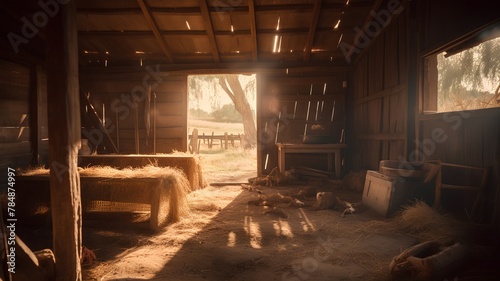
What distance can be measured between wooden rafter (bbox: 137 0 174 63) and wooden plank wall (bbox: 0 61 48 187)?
3496mm

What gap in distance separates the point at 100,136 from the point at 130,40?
3.26 meters

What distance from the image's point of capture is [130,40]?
28.6 ft

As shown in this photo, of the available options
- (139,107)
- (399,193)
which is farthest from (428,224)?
(139,107)

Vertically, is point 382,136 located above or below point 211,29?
below

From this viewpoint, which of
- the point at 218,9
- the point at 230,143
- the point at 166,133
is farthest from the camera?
the point at 230,143

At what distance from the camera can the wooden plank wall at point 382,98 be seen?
243 inches

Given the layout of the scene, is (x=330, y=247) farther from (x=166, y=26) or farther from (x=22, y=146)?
(x=22, y=146)

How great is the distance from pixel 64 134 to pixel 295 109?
8014 millimetres

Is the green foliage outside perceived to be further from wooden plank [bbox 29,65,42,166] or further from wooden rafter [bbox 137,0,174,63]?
wooden plank [bbox 29,65,42,166]

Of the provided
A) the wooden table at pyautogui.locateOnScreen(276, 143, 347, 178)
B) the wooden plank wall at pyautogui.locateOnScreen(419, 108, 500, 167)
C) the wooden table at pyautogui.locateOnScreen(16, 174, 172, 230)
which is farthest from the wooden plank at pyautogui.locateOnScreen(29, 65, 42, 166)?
the wooden plank wall at pyautogui.locateOnScreen(419, 108, 500, 167)

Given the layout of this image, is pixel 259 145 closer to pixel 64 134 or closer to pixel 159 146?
pixel 159 146

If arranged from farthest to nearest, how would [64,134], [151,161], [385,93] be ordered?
[151,161], [385,93], [64,134]

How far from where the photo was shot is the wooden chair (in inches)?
160

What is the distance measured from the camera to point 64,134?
106 inches
